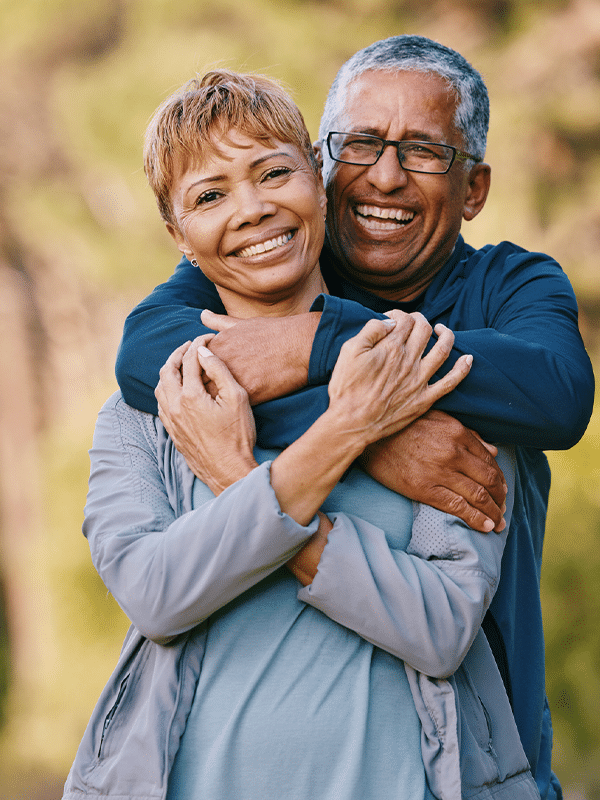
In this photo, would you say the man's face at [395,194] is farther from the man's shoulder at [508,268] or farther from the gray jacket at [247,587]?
the gray jacket at [247,587]

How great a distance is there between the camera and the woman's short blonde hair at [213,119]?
61.0 inches

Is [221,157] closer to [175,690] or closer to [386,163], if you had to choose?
[386,163]

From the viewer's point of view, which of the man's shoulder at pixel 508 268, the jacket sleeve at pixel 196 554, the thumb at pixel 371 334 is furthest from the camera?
the man's shoulder at pixel 508 268

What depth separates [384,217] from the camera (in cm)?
191

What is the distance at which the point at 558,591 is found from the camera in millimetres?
4387

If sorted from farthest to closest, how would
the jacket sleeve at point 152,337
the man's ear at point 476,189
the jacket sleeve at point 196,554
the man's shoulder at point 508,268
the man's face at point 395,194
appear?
the man's ear at point 476,189 → the man's face at point 395,194 → the man's shoulder at point 508,268 → the jacket sleeve at point 152,337 → the jacket sleeve at point 196,554

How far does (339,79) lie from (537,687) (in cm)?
142

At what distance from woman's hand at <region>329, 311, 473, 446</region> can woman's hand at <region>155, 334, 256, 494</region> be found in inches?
6.5

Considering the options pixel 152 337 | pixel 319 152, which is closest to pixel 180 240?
pixel 152 337

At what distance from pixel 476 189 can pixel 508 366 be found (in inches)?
30.1

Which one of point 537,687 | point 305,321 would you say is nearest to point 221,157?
point 305,321

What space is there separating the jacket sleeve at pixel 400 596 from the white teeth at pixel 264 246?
0.55 m

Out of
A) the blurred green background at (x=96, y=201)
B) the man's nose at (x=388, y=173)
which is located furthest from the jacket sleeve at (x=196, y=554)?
the blurred green background at (x=96, y=201)

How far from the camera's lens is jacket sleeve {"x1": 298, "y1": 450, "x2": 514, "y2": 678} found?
4.25 feet
